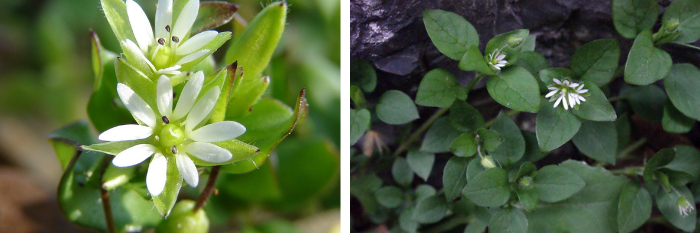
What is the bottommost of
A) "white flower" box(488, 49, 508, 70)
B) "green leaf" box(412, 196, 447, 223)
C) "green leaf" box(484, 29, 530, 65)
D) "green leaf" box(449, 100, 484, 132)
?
"green leaf" box(412, 196, 447, 223)

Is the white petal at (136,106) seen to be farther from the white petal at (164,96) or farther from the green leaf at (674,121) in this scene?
the green leaf at (674,121)

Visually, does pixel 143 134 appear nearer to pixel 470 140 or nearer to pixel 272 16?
pixel 272 16

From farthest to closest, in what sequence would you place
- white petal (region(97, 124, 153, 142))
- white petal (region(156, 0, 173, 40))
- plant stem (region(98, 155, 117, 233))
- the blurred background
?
1. the blurred background
2. plant stem (region(98, 155, 117, 233))
3. white petal (region(156, 0, 173, 40))
4. white petal (region(97, 124, 153, 142))

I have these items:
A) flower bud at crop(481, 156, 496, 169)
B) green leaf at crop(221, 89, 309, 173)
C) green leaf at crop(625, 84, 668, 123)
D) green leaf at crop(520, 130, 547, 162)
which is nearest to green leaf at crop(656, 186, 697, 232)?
green leaf at crop(625, 84, 668, 123)

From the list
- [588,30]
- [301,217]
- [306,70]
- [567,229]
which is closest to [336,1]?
[306,70]

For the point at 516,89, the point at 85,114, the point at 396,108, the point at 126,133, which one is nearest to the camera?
the point at 126,133

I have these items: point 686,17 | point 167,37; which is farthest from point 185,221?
point 686,17

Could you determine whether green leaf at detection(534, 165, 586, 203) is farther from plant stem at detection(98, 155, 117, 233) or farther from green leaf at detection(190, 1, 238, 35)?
plant stem at detection(98, 155, 117, 233)

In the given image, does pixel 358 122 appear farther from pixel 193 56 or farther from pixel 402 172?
pixel 193 56
